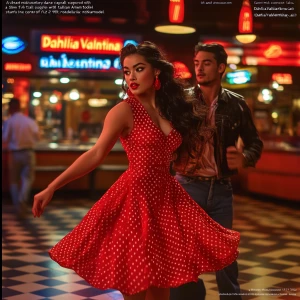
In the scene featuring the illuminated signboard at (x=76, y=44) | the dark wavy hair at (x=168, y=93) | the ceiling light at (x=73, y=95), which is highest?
the illuminated signboard at (x=76, y=44)

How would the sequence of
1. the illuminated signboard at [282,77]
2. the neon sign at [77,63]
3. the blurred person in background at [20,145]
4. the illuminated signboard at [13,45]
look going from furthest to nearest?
1. the illuminated signboard at [13,45]
2. the neon sign at [77,63]
3. the illuminated signboard at [282,77]
4. the blurred person in background at [20,145]

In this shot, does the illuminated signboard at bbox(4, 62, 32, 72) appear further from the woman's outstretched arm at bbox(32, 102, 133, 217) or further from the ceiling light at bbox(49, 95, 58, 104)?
the woman's outstretched arm at bbox(32, 102, 133, 217)

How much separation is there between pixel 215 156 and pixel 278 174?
7.13m

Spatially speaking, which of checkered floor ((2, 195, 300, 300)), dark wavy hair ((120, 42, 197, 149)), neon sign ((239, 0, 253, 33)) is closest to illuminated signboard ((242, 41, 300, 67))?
checkered floor ((2, 195, 300, 300))

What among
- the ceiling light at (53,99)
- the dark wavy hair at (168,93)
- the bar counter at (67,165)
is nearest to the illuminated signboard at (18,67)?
the bar counter at (67,165)

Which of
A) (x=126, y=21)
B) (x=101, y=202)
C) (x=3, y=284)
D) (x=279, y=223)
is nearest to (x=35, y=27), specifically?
(x=126, y=21)

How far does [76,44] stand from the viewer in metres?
10.7

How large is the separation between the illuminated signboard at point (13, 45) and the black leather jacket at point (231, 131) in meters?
8.00

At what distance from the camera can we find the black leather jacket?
3803 millimetres

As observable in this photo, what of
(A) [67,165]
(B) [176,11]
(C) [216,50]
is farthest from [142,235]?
(A) [67,165]

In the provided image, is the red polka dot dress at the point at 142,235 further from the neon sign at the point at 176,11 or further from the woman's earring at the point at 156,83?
the neon sign at the point at 176,11

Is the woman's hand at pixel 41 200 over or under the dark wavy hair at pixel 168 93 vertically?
under

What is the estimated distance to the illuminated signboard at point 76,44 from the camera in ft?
34.6

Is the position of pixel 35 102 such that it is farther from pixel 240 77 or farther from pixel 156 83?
pixel 156 83
